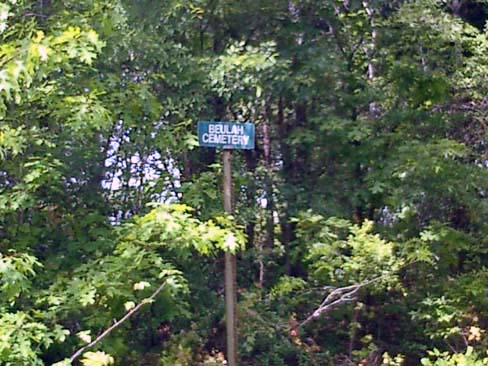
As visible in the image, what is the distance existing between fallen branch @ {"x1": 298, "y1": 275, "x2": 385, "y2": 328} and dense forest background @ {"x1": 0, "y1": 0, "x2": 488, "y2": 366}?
0.02 m

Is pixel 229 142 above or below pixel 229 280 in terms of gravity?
above

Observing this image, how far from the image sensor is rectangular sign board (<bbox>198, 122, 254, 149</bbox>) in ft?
13.0

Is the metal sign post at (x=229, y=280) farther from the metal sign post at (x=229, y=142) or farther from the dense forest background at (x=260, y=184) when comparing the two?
the dense forest background at (x=260, y=184)

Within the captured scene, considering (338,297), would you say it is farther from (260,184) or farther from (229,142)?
(229,142)

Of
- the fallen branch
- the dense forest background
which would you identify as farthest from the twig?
the fallen branch

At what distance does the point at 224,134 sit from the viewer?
395 centimetres

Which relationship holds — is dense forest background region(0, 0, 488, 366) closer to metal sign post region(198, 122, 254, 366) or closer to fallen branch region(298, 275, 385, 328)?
fallen branch region(298, 275, 385, 328)

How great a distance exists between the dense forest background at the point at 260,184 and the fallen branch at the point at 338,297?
0.07 ft

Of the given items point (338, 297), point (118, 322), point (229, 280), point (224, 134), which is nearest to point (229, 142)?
point (224, 134)

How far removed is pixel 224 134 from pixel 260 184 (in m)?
1.19

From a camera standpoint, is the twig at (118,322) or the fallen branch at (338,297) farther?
the fallen branch at (338,297)

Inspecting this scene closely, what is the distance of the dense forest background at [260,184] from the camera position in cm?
392

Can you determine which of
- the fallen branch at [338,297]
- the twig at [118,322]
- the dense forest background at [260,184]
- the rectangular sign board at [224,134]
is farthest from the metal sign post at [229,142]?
the fallen branch at [338,297]

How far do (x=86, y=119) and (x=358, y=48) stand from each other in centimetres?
227
